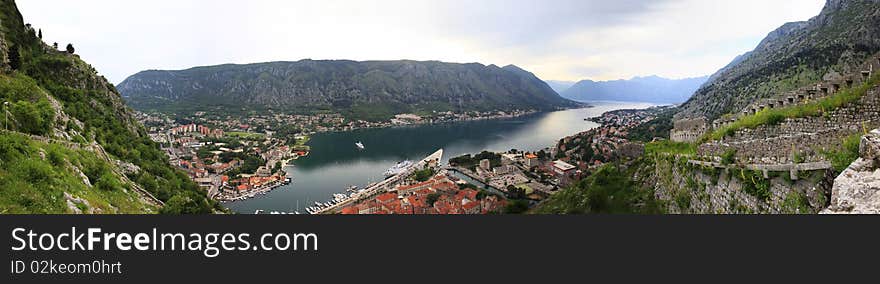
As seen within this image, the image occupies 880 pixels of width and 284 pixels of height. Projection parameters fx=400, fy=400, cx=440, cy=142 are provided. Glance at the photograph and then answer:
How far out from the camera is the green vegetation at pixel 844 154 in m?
4.00

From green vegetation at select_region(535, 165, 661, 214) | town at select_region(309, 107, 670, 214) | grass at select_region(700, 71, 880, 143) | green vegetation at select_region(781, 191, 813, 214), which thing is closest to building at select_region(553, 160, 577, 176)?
town at select_region(309, 107, 670, 214)

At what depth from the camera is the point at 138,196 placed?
12.1m

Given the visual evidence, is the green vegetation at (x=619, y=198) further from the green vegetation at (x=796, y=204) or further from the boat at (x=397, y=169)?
the boat at (x=397, y=169)

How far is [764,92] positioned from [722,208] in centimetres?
5608

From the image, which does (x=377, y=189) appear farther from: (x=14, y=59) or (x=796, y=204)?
(x=796, y=204)

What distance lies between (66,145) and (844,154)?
637 inches

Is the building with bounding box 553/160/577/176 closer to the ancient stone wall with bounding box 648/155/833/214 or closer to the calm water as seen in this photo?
the calm water

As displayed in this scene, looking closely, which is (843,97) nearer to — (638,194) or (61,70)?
(638,194)

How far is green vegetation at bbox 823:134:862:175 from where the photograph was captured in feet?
13.1

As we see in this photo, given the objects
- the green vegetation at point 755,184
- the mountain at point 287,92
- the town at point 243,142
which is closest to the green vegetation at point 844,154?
the green vegetation at point 755,184

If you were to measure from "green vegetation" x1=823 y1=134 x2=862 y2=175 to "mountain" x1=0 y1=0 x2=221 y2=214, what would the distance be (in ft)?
34.8

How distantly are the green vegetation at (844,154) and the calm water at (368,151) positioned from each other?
122 feet

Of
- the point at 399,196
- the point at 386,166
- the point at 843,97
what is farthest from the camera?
the point at 386,166

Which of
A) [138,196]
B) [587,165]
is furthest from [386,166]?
[138,196]
